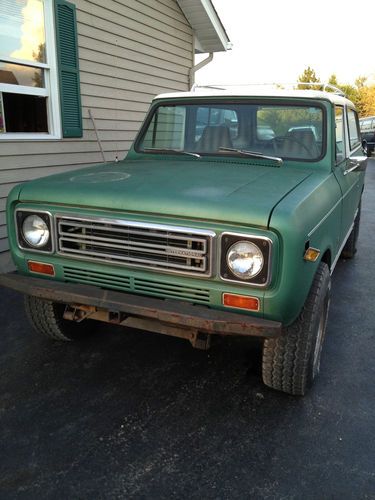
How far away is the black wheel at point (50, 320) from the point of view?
3010 mm

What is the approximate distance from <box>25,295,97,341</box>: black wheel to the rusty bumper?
0.42 m

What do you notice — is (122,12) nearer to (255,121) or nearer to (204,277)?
(255,121)

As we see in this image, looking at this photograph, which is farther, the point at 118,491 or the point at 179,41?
the point at 179,41

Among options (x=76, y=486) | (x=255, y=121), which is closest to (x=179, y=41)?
(x=255, y=121)

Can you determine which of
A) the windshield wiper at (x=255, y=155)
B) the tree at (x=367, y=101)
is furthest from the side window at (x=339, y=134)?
the tree at (x=367, y=101)

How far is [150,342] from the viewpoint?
3365 mm

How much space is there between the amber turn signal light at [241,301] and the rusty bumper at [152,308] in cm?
4

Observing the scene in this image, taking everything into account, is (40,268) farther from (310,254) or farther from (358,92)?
(358,92)

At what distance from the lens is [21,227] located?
8.57ft

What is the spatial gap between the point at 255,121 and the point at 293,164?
508mm

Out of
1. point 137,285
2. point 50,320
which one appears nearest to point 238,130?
point 137,285

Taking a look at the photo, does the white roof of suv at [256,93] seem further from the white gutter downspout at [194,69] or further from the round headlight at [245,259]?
the white gutter downspout at [194,69]

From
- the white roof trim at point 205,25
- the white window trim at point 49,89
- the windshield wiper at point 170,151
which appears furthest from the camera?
the white roof trim at point 205,25

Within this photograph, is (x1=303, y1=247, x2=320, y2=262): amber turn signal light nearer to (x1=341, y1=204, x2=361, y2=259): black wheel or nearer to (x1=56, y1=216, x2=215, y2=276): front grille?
(x1=56, y1=216, x2=215, y2=276): front grille
